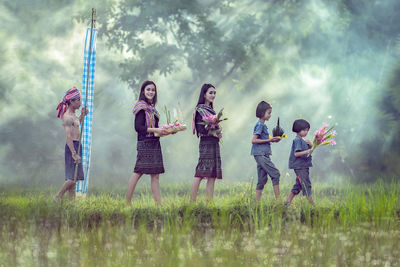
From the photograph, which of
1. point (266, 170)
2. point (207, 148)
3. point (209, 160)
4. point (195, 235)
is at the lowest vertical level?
point (195, 235)

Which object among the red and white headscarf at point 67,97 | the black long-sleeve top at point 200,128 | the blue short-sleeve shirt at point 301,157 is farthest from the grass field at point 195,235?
the red and white headscarf at point 67,97

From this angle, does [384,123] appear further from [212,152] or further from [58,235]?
[58,235]

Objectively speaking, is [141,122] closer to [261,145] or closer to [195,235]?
[261,145]

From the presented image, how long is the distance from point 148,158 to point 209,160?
2.88ft

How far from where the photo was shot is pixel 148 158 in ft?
23.6

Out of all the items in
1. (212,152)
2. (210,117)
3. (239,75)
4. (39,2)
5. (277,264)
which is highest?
(39,2)

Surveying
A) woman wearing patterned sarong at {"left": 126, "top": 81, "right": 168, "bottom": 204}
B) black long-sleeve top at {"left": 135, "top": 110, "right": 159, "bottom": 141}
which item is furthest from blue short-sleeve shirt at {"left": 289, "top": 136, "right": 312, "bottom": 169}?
black long-sleeve top at {"left": 135, "top": 110, "right": 159, "bottom": 141}

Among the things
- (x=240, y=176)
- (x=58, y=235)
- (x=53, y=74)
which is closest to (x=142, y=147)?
(x=58, y=235)

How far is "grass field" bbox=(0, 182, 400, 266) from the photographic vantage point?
4.07 metres

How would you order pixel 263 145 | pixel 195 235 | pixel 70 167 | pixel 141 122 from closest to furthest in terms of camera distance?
pixel 195 235, pixel 141 122, pixel 70 167, pixel 263 145

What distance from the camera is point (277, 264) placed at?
12.9 ft

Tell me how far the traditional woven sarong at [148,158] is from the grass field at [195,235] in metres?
0.58

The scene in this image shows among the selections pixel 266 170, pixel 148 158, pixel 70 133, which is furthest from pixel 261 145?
pixel 70 133

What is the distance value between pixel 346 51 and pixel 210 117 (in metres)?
8.26
